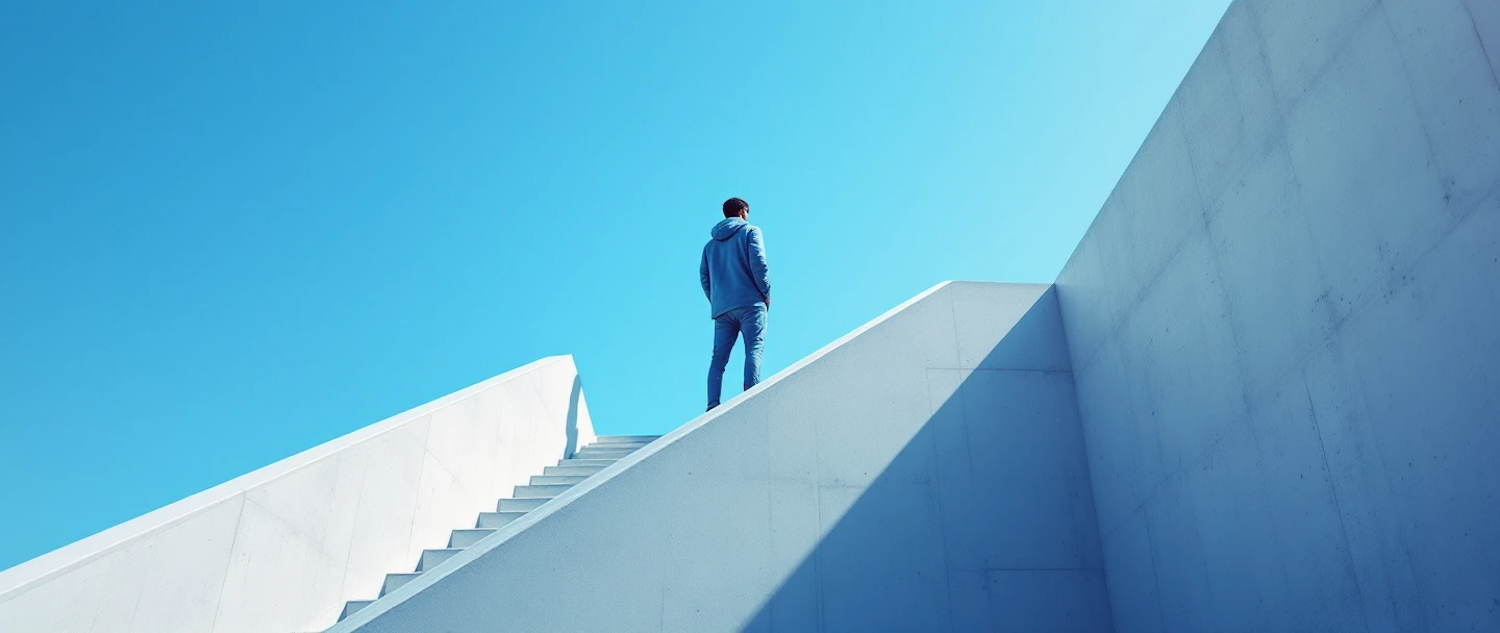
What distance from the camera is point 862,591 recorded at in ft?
14.1

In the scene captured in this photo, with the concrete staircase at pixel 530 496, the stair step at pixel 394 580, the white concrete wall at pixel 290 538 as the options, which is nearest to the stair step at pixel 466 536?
the concrete staircase at pixel 530 496

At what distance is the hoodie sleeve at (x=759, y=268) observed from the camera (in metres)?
5.84

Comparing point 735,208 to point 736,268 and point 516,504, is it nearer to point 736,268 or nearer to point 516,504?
point 736,268

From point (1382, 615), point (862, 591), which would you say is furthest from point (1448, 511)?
point (862, 591)

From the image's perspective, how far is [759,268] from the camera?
5832 mm

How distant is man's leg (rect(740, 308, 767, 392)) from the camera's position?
5680 mm

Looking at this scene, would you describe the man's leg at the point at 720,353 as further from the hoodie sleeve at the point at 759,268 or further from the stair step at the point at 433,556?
the stair step at the point at 433,556

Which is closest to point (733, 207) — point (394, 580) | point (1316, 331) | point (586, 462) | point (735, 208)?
point (735, 208)

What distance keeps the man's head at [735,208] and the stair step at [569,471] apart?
1.77 metres

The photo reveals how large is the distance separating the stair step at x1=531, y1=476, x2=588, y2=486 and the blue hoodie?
128 cm

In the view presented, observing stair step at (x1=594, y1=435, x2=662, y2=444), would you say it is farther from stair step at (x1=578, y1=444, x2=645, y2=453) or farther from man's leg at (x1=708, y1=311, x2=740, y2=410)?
man's leg at (x1=708, y1=311, x2=740, y2=410)

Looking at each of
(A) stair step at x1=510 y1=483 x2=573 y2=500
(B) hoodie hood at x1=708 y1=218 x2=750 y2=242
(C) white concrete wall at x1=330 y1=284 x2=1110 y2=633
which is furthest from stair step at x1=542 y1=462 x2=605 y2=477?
(C) white concrete wall at x1=330 y1=284 x2=1110 y2=633

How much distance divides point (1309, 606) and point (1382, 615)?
32 centimetres

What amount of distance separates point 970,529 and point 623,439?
3.27 meters
